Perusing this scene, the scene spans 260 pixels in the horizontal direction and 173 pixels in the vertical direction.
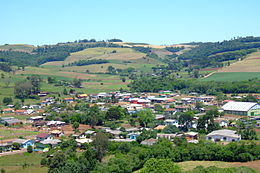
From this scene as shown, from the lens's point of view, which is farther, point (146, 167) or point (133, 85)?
point (133, 85)

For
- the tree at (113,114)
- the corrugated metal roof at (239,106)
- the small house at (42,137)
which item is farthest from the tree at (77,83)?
the small house at (42,137)

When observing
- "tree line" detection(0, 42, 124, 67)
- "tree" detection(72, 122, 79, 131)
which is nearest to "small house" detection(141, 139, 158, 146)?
"tree" detection(72, 122, 79, 131)

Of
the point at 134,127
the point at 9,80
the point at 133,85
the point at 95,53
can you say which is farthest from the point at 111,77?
the point at 134,127

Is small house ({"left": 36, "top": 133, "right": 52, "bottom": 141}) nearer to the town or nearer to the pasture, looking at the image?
the town

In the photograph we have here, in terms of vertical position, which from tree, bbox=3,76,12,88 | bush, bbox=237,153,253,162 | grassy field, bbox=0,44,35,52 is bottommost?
bush, bbox=237,153,253,162

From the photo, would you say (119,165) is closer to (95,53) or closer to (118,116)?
A: (118,116)

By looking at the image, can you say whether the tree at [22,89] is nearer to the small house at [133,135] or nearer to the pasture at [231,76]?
the small house at [133,135]
